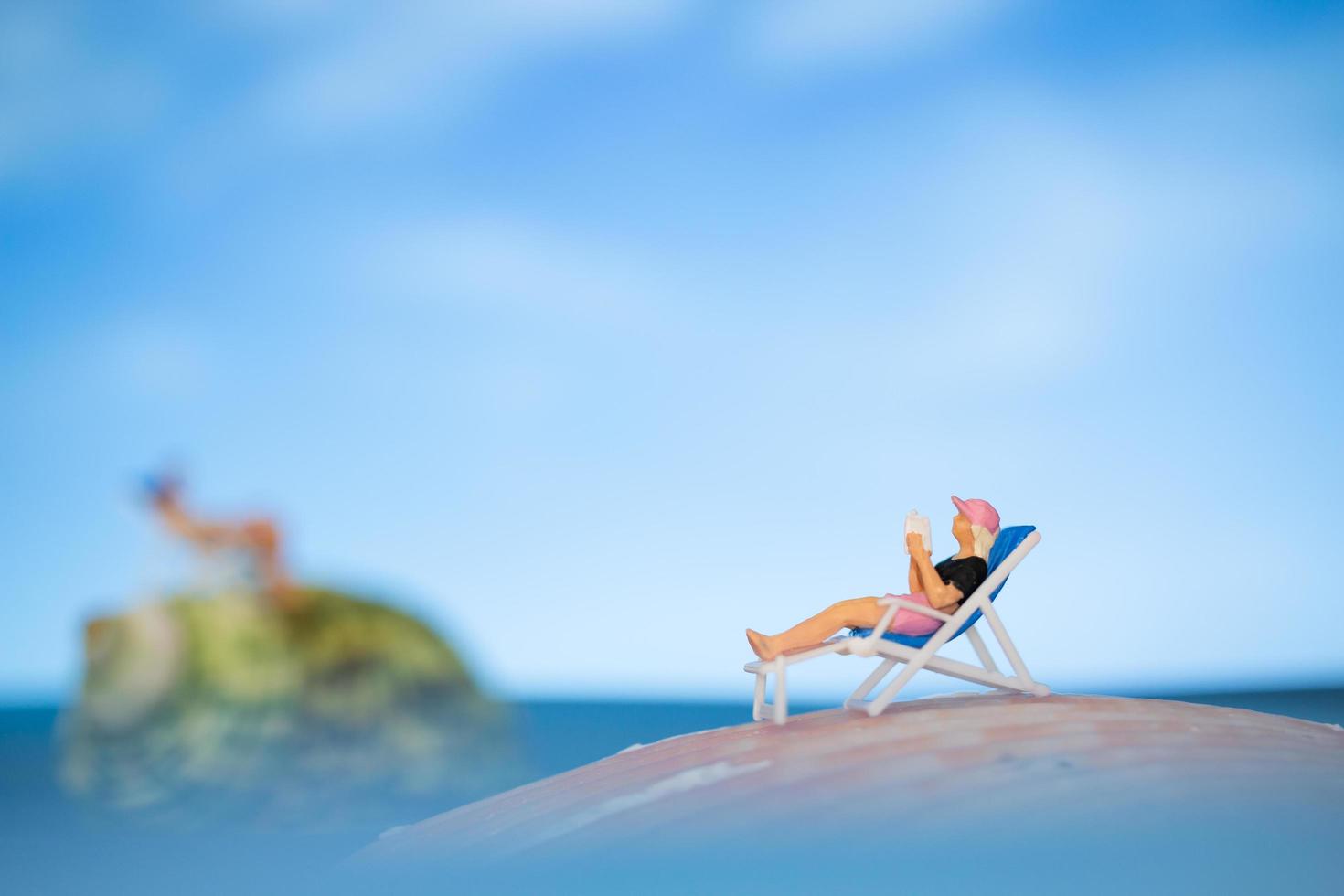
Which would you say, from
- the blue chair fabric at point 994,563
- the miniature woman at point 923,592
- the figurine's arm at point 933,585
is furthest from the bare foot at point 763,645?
the figurine's arm at point 933,585

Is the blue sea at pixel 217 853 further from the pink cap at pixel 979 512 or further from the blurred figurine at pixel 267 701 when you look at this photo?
the pink cap at pixel 979 512

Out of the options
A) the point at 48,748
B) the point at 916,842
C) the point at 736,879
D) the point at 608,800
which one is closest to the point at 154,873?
the point at 608,800

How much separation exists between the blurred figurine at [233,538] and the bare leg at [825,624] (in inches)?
395

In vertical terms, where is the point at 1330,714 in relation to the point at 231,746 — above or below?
below

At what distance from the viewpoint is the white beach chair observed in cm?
656

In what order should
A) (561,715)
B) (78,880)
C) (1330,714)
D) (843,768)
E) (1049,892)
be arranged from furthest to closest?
(561,715) < (1330,714) < (78,880) < (843,768) < (1049,892)

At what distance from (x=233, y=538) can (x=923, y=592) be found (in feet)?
35.9

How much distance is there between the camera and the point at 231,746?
14047mm

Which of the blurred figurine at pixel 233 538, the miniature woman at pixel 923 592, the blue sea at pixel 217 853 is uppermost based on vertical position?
the blurred figurine at pixel 233 538

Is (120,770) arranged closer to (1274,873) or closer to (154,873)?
(154,873)

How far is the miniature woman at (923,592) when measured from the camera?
6688 mm

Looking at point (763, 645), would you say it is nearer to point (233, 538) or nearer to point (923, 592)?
point (923, 592)

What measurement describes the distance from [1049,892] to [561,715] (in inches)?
947

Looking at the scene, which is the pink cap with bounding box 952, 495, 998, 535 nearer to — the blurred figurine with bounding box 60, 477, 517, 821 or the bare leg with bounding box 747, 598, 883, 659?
the bare leg with bounding box 747, 598, 883, 659
